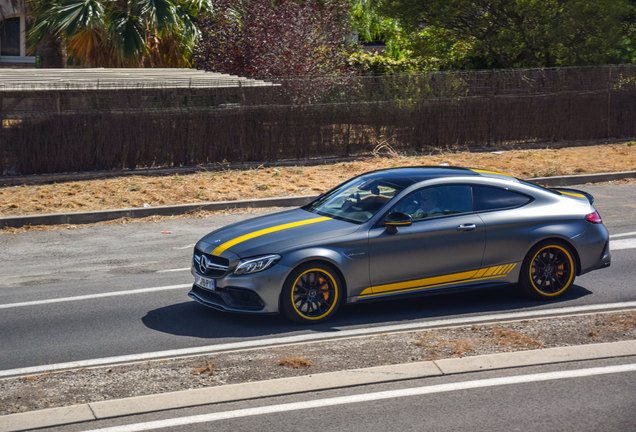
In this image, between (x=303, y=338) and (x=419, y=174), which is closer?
(x=303, y=338)

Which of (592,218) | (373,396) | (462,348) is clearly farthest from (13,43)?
(373,396)

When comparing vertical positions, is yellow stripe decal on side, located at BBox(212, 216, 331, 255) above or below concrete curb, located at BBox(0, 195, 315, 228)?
above

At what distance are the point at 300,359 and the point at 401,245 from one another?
6.43 ft

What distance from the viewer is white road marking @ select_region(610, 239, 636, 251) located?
11.7 metres

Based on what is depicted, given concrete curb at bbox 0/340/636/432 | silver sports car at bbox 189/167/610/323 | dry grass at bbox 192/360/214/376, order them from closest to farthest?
concrete curb at bbox 0/340/636/432 → dry grass at bbox 192/360/214/376 → silver sports car at bbox 189/167/610/323

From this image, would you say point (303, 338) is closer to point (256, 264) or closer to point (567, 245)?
point (256, 264)

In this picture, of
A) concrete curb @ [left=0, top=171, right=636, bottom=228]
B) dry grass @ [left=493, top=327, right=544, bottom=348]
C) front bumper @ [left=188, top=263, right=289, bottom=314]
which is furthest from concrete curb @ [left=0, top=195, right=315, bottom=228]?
dry grass @ [left=493, top=327, right=544, bottom=348]

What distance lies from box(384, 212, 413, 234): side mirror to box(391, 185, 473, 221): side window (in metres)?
0.13

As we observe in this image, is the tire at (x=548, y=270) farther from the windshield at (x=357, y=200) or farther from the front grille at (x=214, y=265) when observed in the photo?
the front grille at (x=214, y=265)

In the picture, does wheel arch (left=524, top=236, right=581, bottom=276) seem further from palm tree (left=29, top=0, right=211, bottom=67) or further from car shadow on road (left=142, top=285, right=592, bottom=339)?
palm tree (left=29, top=0, right=211, bottom=67)

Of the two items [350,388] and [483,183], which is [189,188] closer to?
[483,183]

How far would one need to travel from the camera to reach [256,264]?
26.0 feet

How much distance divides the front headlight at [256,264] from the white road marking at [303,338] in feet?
2.27

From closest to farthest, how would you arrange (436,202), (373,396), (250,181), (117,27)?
→ (373,396) < (436,202) < (250,181) < (117,27)
